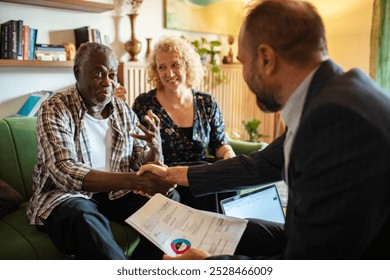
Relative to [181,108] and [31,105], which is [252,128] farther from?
[31,105]

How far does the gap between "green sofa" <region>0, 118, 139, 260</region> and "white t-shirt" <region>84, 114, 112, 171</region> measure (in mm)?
283

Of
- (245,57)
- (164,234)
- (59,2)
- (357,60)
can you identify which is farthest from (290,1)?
(357,60)

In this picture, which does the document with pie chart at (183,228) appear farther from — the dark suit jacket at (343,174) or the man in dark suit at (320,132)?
the dark suit jacket at (343,174)

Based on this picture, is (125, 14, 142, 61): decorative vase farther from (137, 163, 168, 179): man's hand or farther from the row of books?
(137, 163, 168, 179): man's hand

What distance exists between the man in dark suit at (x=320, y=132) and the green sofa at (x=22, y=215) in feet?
2.40

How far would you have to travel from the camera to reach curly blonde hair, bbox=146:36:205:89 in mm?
2320

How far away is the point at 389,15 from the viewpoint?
3.23 metres

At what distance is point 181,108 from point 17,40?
1.12m

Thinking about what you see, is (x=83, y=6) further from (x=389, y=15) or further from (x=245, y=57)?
(x=389, y=15)

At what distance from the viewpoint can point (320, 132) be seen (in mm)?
787

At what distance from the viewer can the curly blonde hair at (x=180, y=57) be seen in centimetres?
232

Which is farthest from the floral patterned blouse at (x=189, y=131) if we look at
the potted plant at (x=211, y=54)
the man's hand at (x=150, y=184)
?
the potted plant at (x=211, y=54)

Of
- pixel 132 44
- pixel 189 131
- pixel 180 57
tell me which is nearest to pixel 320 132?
pixel 189 131

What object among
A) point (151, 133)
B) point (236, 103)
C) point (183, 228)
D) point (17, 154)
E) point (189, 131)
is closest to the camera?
point (183, 228)
